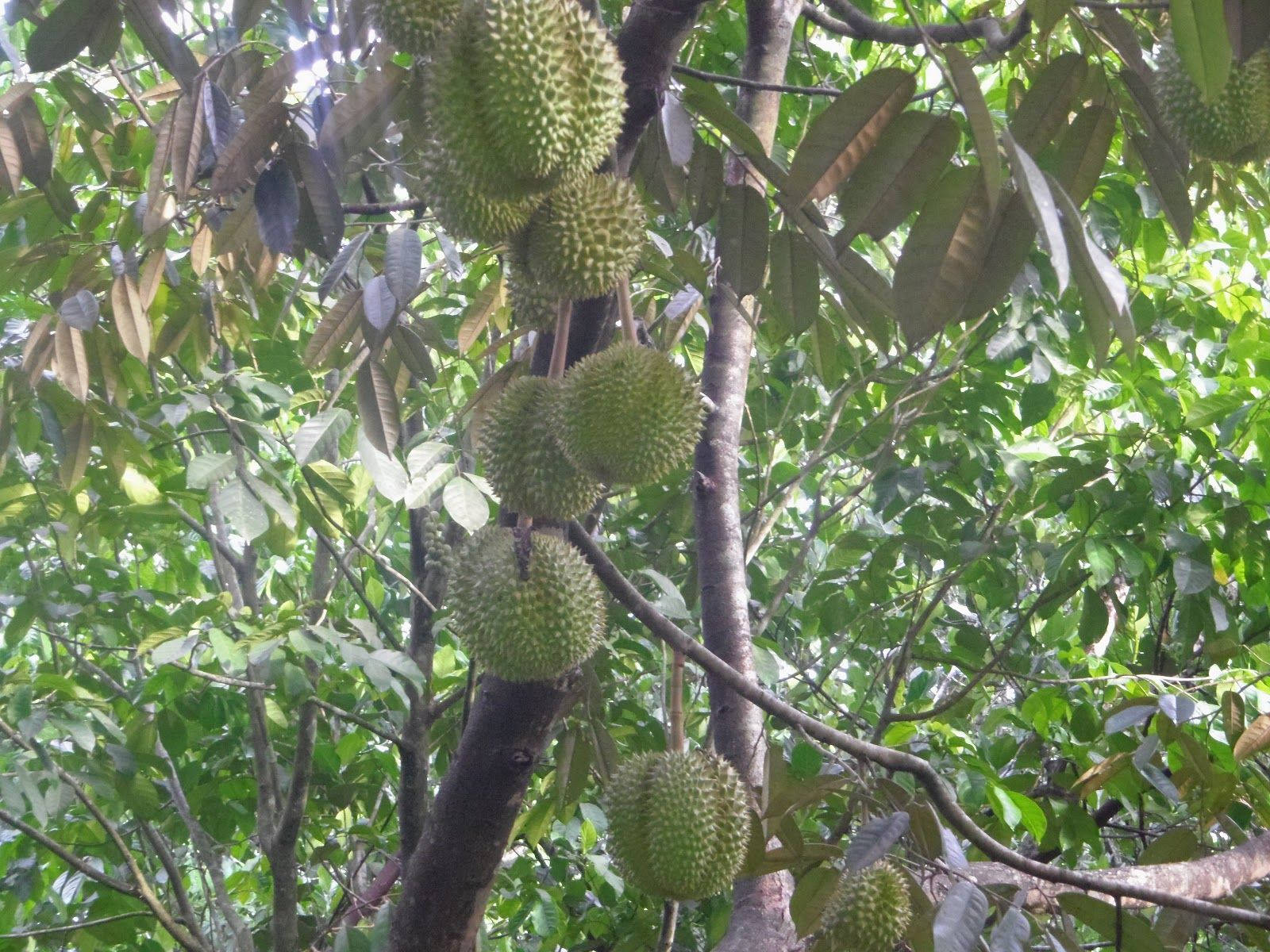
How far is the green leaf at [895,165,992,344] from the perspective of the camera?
97 cm

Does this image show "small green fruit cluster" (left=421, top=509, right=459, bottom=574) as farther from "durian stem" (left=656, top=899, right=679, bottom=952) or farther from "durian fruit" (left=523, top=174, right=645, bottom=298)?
"durian fruit" (left=523, top=174, right=645, bottom=298)

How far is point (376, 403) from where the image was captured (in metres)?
1.60

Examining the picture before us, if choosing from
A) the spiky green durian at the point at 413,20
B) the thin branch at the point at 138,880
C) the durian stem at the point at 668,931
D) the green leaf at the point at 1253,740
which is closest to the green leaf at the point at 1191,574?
the green leaf at the point at 1253,740

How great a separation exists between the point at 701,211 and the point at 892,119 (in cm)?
39

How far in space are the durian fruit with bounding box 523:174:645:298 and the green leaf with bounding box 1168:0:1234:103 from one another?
567mm

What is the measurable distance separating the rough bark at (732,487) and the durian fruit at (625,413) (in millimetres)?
465

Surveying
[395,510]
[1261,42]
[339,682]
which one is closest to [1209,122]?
[1261,42]

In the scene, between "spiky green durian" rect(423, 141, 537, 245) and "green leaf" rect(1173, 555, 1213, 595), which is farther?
"green leaf" rect(1173, 555, 1213, 595)

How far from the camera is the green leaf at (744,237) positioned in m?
1.31

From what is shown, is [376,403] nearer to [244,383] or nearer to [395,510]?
[244,383]

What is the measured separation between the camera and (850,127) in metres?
1.03

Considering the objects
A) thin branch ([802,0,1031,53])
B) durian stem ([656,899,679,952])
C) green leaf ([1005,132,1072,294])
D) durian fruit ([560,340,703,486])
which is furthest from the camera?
durian stem ([656,899,679,952])

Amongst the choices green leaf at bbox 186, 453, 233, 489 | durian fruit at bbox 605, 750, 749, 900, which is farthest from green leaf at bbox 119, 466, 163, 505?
durian fruit at bbox 605, 750, 749, 900

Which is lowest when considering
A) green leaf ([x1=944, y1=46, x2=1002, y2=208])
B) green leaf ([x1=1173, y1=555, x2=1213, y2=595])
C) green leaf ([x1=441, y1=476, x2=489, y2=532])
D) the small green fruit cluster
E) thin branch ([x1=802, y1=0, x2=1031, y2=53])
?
the small green fruit cluster
